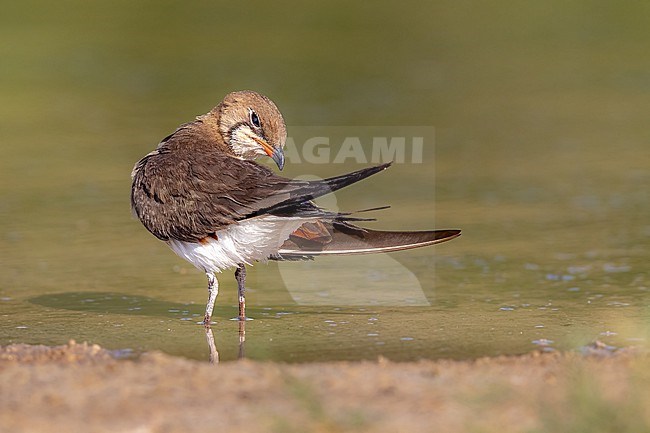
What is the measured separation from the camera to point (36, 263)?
8.60 m

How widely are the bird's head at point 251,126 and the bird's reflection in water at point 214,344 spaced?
101 centimetres

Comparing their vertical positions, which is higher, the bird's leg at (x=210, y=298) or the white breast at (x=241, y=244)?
the white breast at (x=241, y=244)

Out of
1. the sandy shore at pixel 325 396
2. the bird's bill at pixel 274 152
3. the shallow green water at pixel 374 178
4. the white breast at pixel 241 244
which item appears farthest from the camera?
the bird's bill at pixel 274 152

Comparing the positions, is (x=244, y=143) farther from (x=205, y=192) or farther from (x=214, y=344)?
(x=214, y=344)

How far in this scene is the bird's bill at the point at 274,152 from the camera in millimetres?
7258

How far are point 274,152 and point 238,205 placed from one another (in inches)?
29.1

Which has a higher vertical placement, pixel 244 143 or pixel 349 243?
pixel 244 143

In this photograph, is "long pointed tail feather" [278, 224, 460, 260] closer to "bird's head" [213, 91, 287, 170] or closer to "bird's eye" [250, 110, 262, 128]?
"bird's head" [213, 91, 287, 170]

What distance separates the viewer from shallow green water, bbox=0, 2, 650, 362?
702 centimetres

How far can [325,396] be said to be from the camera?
16.0 feet

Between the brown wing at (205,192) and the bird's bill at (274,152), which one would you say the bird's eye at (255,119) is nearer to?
the bird's bill at (274,152)

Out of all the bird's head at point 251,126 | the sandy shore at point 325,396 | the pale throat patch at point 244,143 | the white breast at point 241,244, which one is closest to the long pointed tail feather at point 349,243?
the white breast at point 241,244

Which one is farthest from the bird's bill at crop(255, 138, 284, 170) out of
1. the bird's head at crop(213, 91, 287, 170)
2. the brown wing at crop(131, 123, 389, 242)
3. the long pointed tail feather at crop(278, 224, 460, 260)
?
the long pointed tail feather at crop(278, 224, 460, 260)

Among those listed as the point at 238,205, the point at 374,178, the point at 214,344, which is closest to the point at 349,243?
the point at 238,205
